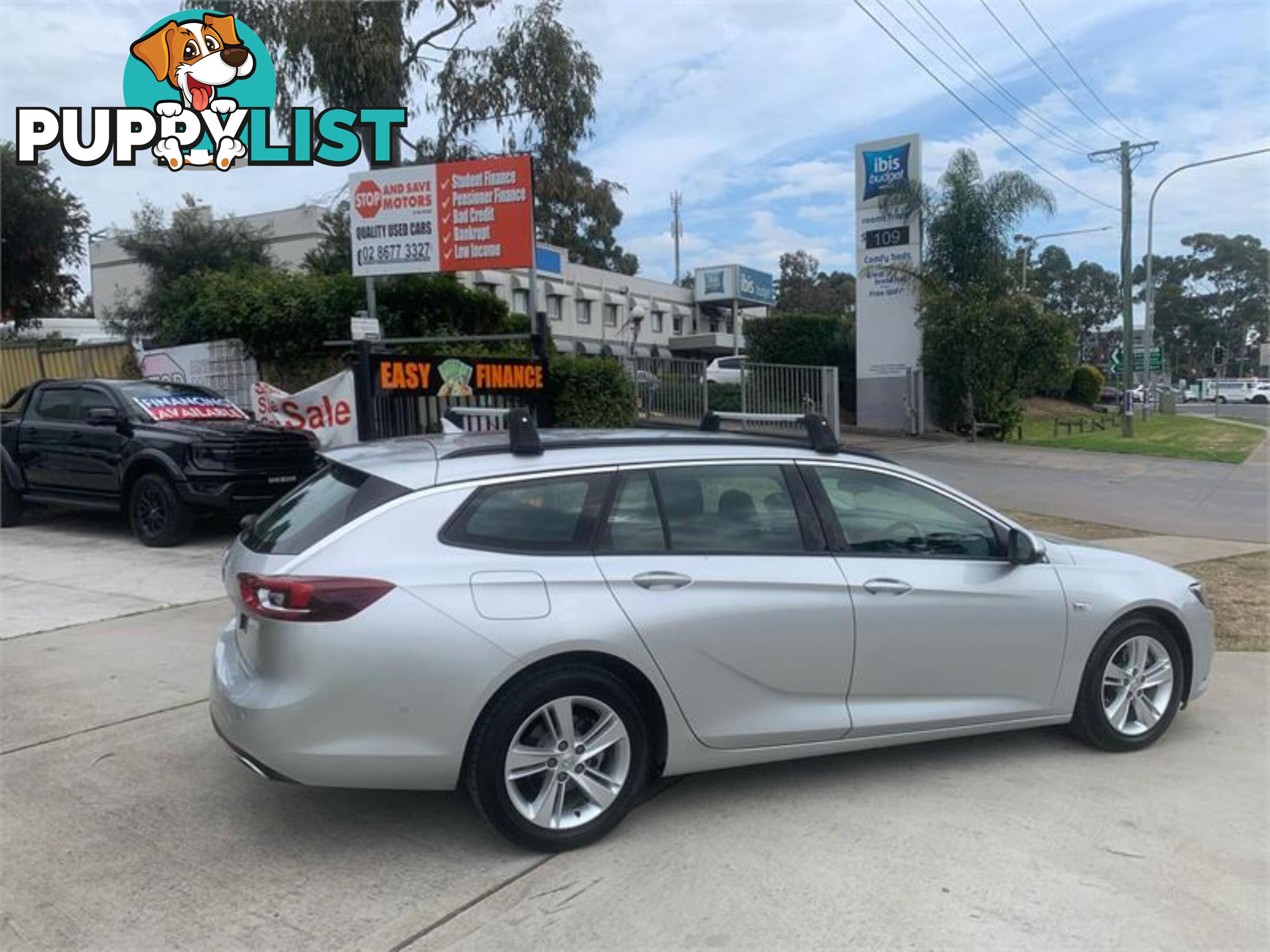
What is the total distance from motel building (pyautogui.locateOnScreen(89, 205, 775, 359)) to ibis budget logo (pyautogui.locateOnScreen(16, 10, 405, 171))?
36.7 feet

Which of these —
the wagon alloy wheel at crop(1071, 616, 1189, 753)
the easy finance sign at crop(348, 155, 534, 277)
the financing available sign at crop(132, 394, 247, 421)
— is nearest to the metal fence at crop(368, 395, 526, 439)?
the financing available sign at crop(132, 394, 247, 421)

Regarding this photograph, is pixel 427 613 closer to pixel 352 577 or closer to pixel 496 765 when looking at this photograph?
pixel 352 577

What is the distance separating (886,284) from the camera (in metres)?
26.5

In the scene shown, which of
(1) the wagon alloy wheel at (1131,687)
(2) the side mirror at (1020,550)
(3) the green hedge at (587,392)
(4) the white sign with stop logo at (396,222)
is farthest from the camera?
(3) the green hedge at (587,392)

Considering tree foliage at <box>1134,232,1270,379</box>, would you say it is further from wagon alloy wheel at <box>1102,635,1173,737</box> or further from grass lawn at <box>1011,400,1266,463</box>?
wagon alloy wheel at <box>1102,635,1173,737</box>

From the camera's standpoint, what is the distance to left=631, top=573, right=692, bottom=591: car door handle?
381 centimetres

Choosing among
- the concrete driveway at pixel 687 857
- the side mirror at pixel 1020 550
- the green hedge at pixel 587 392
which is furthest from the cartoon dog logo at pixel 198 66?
the side mirror at pixel 1020 550

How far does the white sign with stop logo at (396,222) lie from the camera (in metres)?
13.1

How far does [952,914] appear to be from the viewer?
10.9 ft

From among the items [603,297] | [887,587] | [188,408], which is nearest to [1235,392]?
[603,297]

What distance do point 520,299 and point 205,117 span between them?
34242 mm

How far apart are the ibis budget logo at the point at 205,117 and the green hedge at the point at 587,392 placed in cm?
640

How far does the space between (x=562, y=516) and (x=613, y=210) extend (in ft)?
70.2

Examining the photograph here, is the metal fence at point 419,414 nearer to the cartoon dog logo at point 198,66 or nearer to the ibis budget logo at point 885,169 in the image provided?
the cartoon dog logo at point 198,66
